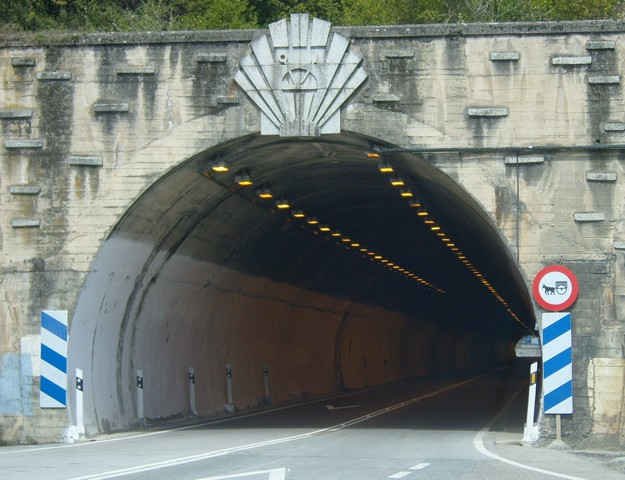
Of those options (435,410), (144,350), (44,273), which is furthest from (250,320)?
(44,273)

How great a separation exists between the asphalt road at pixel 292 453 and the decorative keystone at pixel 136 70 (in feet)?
21.4

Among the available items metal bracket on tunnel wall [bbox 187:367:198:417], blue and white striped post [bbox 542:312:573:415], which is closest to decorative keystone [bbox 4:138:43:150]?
metal bracket on tunnel wall [bbox 187:367:198:417]

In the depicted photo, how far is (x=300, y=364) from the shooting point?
42.7 meters

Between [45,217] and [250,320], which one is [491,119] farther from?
[250,320]

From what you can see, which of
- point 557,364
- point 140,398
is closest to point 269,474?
point 557,364

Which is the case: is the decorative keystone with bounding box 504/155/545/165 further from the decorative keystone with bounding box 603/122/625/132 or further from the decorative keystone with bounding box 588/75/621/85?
the decorative keystone with bounding box 588/75/621/85

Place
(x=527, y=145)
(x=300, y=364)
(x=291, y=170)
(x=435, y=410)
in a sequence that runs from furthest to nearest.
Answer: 1. (x=300, y=364)
2. (x=435, y=410)
3. (x=291, y=170)
4. (x=527, y=145)

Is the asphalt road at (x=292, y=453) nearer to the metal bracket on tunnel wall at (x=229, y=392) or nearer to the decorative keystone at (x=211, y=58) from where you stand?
the metal bracket on tunnel wall at (x=229, y=392)

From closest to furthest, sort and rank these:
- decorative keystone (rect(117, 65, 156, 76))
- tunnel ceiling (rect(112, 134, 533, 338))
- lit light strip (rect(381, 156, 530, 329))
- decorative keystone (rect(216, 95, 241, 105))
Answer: decorative keystone (rect(216, 95, 241, 105)) → decorative keystone (rect(117, 65, 156, 76)) → tunnel ceiling (rect(112, 134, 533, 338)) → lit light strip (rect(381, 156, 530, 329))

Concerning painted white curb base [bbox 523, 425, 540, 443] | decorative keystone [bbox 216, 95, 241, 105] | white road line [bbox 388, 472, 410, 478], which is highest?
decorative keystone [bbox 216, 95, 241, 105]

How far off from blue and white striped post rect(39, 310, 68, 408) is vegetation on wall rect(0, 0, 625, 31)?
20.4ft

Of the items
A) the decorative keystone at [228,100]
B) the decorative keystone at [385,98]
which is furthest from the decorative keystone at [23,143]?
the decorative keystone at [385,98]

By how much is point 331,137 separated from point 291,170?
411cm

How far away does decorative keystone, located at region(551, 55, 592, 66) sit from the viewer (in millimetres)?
21781
